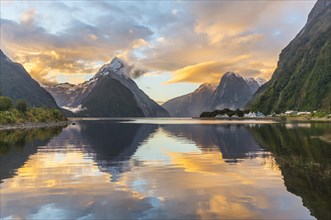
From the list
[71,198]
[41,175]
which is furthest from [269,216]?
[41,175]

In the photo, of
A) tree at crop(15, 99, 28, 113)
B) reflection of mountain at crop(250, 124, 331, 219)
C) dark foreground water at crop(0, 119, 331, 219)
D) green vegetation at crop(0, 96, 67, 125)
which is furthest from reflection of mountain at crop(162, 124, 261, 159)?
tree at crop(15, 99, 28, 113)

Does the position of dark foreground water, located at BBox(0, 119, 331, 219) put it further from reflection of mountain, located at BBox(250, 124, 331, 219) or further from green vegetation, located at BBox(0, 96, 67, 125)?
green vegetation, located at BBox(0, 96, 67, 125)

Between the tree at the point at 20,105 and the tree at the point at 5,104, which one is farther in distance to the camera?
the tree at the point at 20,105

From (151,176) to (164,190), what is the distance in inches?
A: 253

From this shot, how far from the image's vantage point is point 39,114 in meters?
172

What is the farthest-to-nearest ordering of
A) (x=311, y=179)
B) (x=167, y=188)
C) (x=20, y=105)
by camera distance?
(x=20, y=105), (x=311, y=179), (x=167, y=188)

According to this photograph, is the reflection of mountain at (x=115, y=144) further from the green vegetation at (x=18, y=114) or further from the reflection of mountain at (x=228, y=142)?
the green vegetation at (x=18, y=114)

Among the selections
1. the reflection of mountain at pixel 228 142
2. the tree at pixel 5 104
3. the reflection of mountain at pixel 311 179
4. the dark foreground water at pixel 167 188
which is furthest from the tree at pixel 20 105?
the reflection of mountain at pixel 311 179

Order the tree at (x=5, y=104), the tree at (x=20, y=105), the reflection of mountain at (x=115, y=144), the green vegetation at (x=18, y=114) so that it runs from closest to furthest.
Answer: the reflection of mountain at (x=115, y=144) → the green vegetation at (x=18, y=114) → the tree at (x=5, y=104) → the tree at (x=20, y=105)

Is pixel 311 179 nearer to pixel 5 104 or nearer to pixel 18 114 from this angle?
pixel 5 104

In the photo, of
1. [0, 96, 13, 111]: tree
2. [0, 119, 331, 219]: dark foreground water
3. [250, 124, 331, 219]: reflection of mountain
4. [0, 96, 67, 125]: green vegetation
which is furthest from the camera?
[0, 96, 13, 111]: tree

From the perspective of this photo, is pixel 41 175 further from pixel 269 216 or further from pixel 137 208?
pixel 269 216

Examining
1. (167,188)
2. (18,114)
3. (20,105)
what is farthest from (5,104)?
(167,188)

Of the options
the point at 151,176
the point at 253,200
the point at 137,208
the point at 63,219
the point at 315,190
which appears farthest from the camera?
the point at 151,176
